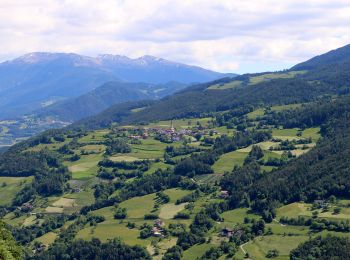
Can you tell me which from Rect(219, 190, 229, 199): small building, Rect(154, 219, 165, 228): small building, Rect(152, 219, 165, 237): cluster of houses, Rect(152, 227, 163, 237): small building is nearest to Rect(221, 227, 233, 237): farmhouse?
Rect(152, 219, 165, 237): cluster of houses

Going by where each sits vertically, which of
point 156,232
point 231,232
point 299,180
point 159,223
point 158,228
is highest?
point 299,180

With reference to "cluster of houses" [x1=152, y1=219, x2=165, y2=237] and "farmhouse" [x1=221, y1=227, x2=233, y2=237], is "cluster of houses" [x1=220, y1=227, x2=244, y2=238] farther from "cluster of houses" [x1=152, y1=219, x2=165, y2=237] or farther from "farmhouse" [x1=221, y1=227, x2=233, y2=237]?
"cluster of houses" [x1=152, y1=219, x2=165, y2=237]

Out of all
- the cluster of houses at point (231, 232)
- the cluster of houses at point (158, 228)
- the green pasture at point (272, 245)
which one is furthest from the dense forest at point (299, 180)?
the cluster of houses at point (158, 228)

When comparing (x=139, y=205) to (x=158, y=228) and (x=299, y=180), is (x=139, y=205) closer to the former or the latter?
(x=158, y=228)

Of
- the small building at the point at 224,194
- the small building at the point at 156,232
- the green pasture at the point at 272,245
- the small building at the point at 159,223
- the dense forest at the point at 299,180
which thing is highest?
the dense forest at the point at 299,180

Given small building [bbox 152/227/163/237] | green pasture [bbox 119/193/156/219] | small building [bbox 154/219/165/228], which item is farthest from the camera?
green pasture [bbox 119/193/156/219]

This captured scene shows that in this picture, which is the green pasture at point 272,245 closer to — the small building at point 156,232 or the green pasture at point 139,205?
the small building at point 156,232

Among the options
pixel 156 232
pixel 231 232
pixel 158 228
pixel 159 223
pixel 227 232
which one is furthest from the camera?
pixel 159 223

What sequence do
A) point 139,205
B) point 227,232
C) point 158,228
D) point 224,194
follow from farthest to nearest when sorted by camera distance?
point 139,205, point 224,194, point 158,228, point 227,232

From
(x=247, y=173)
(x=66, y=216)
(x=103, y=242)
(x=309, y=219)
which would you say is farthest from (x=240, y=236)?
(x=66, y=216)

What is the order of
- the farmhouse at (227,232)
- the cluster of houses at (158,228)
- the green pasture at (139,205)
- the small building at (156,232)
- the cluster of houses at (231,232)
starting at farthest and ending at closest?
the green pasture at (139,205) → the cluster of houses at (158,228) → the small building at (156,232) → the farmhouse at (227,232) → the cluster of houses at (231,232)

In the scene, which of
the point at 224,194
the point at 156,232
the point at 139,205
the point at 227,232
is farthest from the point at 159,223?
the point at 224,194
